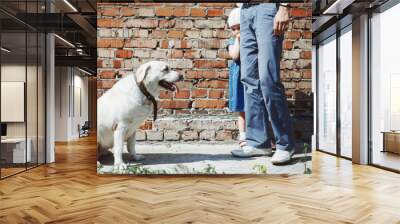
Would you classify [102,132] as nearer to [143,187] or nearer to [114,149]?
[114,149]

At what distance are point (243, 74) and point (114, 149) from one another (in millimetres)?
2097

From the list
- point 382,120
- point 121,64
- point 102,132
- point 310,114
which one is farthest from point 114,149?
point 382,120

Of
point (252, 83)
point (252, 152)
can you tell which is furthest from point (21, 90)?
point (252, 152)

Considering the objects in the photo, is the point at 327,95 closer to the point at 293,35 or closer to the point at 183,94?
the point at 293,35

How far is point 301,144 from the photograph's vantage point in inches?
215

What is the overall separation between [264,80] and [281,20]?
88 centimetres

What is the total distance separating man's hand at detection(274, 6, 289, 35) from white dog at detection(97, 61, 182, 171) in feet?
5.03

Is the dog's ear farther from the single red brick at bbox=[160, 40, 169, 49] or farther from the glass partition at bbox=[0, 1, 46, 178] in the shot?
the glass partition at bbox=[0, 1, 46, 178]

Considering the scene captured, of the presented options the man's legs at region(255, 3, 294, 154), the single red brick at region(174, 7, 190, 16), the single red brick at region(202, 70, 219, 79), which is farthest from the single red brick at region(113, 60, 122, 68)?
the man's legs at region(255, 3, 294, 154)

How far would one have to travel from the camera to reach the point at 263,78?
5422 millimetres

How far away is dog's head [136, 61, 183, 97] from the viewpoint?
5.42 meters

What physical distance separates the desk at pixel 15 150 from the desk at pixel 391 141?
598cm

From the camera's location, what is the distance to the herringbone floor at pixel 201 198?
350 centimetres

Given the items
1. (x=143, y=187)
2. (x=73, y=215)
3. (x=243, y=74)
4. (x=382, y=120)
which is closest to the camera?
(x=73, y=215)
